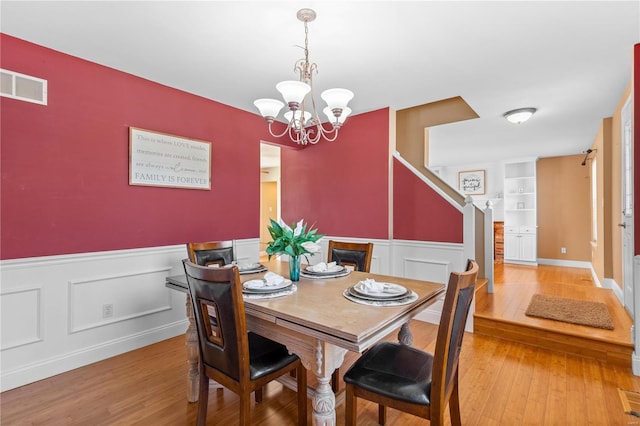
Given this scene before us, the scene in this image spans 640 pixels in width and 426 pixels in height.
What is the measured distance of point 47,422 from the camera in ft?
5.92

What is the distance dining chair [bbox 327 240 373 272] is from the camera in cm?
245

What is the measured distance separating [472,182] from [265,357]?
685cm

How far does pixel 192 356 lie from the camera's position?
1.95 m

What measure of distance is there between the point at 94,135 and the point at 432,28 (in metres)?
2.69

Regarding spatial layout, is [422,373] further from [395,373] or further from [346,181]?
[346,181]

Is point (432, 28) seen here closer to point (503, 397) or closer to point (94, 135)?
point (503, 397)

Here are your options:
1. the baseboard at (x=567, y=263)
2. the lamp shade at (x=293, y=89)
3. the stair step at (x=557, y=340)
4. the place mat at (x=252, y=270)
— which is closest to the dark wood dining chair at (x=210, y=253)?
the place mat at (x=252, y=270)

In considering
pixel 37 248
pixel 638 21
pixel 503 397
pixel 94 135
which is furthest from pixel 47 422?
pixel 638 21

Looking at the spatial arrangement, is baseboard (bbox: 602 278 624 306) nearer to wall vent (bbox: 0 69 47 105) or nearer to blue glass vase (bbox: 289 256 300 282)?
blue glass vase (bbox: 289 256 300 282)

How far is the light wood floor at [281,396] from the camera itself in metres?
1.82

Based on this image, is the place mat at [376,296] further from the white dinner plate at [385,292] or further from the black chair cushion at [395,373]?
the black chair cushion at [395,373]

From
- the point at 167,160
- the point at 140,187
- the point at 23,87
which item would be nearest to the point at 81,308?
the point at 140,187

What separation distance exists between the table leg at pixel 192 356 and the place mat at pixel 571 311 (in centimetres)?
312

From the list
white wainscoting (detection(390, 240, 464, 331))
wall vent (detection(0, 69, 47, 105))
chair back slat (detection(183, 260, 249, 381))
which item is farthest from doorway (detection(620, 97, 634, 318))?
wall vent (detection(0, 69, 47, 105))
